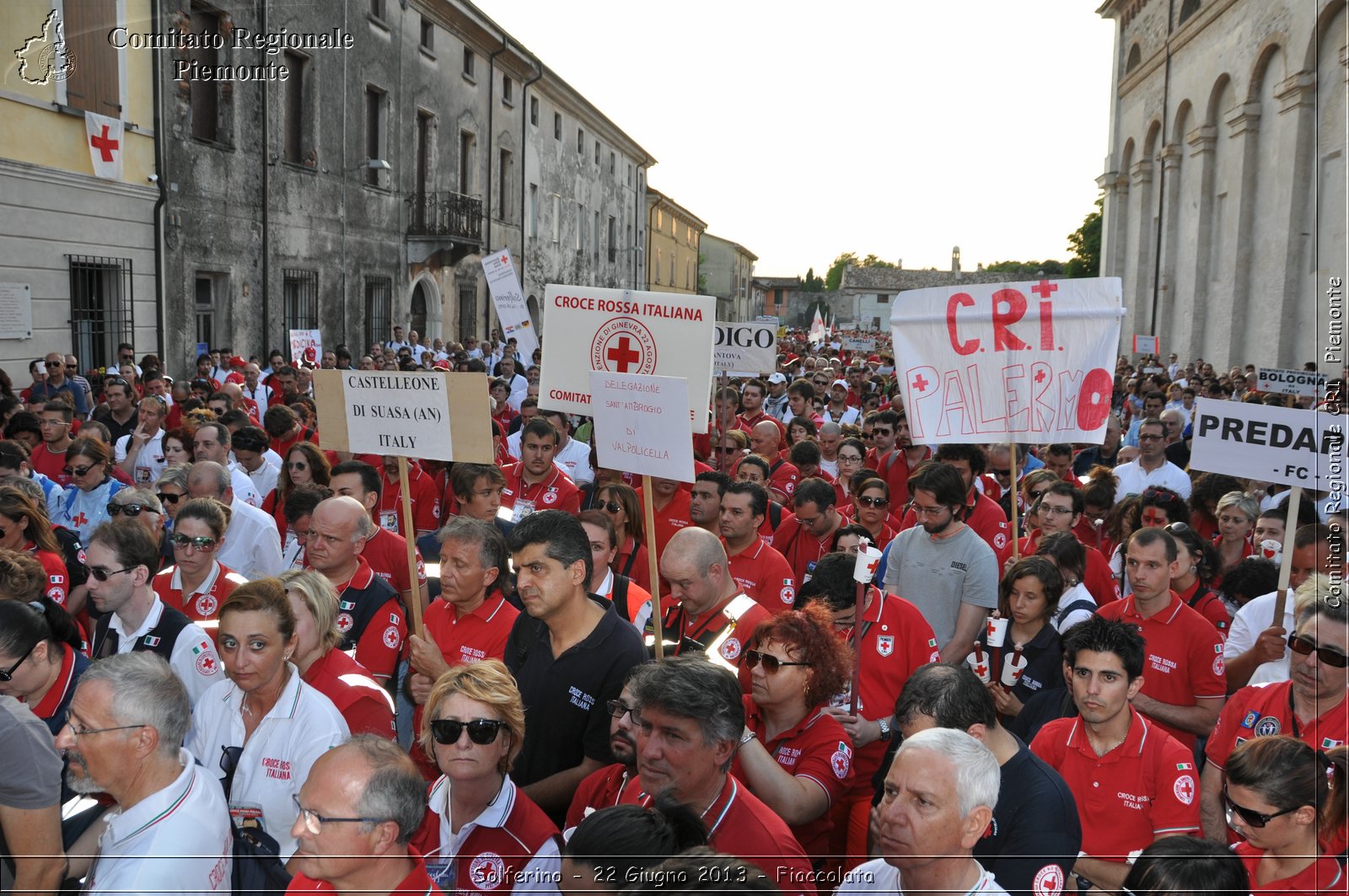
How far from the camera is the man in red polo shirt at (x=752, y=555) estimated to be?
6258 mm

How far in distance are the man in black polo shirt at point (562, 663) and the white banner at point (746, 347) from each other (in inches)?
327

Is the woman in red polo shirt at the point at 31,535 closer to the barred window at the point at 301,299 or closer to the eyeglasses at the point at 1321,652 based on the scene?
the eyeglasses at the point at 1321,652

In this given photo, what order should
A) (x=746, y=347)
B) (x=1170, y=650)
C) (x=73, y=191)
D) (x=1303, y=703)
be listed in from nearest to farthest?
(x=1303, y=703) → (x=1170, y=650) → (x=746, y=347) → (x=73, y=191)

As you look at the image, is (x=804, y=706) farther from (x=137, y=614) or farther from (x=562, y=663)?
(x=137, y=614)

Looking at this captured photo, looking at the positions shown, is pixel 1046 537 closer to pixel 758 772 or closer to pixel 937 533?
pixel 937 533

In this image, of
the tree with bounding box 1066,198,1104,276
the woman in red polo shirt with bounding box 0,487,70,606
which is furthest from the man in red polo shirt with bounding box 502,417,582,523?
the tree with bounding box 1066,198,1104,276

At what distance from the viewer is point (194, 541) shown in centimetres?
530

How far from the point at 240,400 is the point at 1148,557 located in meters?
10.5

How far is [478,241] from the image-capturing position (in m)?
30.8

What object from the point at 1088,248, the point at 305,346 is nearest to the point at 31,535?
the point at 305,346

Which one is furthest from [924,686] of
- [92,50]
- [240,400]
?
[92,50]

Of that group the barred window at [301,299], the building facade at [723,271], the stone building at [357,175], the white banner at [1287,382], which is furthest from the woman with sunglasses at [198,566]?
the building facade at [723,271]

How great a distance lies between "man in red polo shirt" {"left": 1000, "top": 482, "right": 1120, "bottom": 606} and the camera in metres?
6.67

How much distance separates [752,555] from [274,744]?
129 inches
